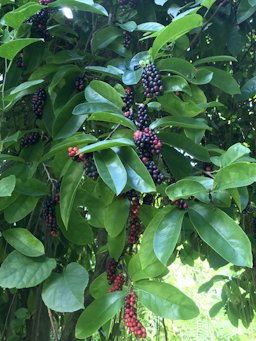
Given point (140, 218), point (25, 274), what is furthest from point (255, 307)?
point (25, 274)

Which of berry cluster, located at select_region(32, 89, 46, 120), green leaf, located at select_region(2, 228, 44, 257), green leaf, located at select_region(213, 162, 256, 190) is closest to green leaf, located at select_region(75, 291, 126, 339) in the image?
green leaf, located at select_region(2, 228, 44, 257)

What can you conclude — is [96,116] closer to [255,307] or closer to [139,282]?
[139,282]

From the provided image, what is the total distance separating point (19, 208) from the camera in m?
0.68

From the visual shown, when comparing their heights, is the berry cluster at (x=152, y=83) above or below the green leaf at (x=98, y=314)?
above

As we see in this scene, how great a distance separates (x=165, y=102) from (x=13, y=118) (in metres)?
0.36

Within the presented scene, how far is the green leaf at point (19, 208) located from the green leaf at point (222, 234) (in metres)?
0.25

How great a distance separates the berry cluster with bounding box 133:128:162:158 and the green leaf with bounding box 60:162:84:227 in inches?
3.8

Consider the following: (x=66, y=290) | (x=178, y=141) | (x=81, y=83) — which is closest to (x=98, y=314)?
(x=66, y=290)

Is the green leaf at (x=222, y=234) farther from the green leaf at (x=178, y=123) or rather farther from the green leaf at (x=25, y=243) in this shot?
the green leaf at (x=25, y=243)

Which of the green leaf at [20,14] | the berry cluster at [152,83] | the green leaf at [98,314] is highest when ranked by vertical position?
the green leaf at [20,14]

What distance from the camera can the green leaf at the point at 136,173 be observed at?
1.77 feet

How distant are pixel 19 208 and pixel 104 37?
0.32 meters

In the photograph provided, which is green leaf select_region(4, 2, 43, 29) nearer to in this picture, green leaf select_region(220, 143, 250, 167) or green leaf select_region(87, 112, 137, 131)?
green leaf select_region(87, 112, 137, 131)

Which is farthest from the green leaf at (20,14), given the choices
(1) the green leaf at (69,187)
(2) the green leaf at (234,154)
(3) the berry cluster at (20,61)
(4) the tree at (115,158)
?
(2) the green leaf at (234,154)
